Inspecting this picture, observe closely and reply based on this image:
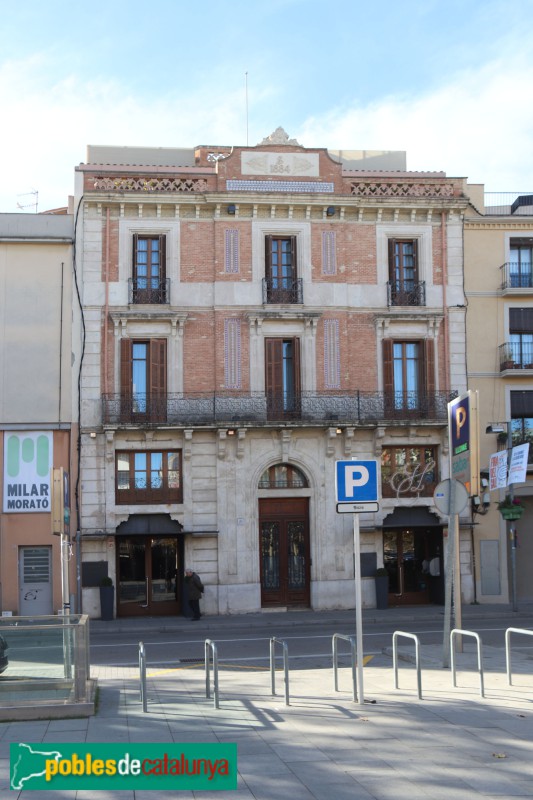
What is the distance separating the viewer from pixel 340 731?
1162 centimetres

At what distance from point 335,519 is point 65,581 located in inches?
526

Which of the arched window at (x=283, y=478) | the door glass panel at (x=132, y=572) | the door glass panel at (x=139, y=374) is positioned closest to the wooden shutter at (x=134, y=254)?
the door glass panel at (x=139, y=374)

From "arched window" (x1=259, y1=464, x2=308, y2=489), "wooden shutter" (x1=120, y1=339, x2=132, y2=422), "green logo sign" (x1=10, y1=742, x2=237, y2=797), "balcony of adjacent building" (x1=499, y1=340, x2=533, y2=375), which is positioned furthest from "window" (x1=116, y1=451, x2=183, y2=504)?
"green logo sign" (x1=10, y1=742, x2=237, y2=797)

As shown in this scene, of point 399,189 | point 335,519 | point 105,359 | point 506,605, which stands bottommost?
point 506,605

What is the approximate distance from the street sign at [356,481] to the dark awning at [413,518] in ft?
59.9

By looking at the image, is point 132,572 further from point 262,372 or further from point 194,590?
point 262,372

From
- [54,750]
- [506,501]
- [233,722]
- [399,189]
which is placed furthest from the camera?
[399,189]

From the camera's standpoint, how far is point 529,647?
20578 mm

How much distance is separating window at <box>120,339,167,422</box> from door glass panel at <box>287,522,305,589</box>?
5.39 metres

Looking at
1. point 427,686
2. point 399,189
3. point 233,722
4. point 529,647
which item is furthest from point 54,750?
point 399,189

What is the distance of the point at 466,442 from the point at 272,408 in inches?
540

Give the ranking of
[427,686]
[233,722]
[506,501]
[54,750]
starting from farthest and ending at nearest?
[506,501], [427,686], [233,722], [54,750]

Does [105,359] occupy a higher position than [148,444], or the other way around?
[105,359]

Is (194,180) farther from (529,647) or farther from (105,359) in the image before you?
(529,647)
